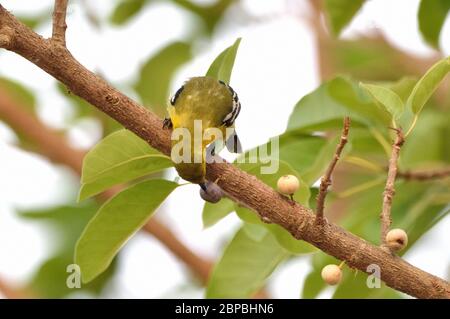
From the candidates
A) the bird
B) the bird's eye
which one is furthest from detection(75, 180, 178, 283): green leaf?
the bird's eye

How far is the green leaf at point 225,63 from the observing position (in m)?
2.15

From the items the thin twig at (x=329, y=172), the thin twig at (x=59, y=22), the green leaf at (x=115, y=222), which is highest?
the thin twig at (x=59, y=22)

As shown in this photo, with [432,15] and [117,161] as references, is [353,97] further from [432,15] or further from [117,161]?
[117,161]

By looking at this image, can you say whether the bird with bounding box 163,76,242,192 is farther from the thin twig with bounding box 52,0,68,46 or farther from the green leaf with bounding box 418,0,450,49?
the green leaf with bounding box 418,0,450,49

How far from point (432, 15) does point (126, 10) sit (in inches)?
68.6

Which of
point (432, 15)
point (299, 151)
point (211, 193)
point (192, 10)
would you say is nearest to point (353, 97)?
point (299, 151)

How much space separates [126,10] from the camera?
4262mm

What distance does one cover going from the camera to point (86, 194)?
7.15ft

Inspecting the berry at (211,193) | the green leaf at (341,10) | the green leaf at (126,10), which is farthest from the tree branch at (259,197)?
the green leaf at (126,10)

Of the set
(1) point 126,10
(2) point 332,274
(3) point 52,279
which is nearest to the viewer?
(2) point 332,274

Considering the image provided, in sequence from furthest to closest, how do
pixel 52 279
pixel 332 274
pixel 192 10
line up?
pixel 192 10 < pixel 52 279 < pixel 332 274

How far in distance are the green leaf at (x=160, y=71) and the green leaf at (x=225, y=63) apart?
2.01 m

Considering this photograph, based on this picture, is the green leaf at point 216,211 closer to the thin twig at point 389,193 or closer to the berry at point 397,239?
the thin twig at point 389,193
